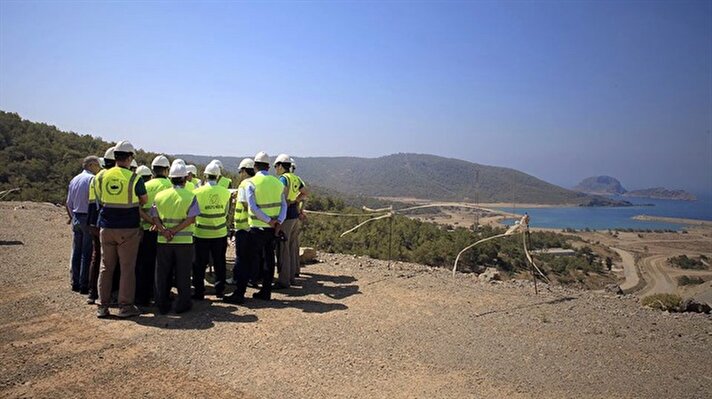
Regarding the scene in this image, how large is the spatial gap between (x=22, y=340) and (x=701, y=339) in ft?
28.3

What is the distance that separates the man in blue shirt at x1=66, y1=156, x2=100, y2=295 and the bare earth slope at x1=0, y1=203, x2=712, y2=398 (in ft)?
1.22

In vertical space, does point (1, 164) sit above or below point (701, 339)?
above

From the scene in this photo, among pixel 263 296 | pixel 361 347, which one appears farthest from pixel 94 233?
pixel 361 347

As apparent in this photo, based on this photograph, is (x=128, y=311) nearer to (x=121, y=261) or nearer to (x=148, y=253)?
(x=121, y=261)

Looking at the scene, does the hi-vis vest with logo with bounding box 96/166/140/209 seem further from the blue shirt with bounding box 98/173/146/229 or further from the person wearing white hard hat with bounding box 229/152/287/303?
the person wearing white hard hat with bounding box 229/152/287/303

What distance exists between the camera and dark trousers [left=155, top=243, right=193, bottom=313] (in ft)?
20.5

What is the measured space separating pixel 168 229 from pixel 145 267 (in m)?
1.07

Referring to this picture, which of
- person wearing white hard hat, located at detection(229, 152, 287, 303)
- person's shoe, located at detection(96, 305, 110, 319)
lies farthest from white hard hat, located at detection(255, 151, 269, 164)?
person's shoe, located at detection(96, 305, 110, 319)

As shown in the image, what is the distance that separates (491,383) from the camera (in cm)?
453

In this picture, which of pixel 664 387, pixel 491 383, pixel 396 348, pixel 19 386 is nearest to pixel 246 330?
pixel 396 348

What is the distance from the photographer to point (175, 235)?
6.18m

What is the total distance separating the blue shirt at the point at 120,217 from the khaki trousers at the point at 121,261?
81mm

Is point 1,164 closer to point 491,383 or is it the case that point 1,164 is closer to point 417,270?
point 417,270

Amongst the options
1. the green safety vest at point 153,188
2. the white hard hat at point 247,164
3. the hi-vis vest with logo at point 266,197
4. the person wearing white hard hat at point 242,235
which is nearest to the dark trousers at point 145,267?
the green safety vest at point 153,188
